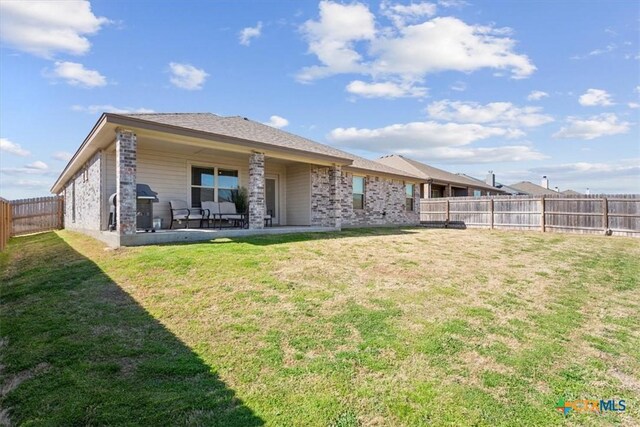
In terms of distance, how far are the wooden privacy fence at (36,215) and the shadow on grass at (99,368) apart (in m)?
15.9

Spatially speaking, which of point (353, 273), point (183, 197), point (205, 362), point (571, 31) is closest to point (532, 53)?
point (571, 31)

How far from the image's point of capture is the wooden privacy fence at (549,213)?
45.0 ft

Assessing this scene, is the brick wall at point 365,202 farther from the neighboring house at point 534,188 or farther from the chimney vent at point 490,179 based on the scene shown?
the neighboring house at point 534,188

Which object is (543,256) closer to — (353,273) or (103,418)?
(353,273)

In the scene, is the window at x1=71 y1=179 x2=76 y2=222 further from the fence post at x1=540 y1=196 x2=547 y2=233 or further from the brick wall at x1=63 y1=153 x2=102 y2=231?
the fence post at x1=540 y1=196 x2=547 y2=233

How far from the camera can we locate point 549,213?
15.5 m

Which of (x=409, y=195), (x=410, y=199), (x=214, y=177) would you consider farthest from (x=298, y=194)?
(x=410, y=199)

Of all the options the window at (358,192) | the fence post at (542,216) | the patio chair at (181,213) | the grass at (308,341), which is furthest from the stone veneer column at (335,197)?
the fence post at (542,216)

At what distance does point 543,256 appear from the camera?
9406 mm

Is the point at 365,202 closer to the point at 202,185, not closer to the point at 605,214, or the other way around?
the point at 202,185

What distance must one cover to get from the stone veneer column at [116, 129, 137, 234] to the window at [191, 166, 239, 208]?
145 inches

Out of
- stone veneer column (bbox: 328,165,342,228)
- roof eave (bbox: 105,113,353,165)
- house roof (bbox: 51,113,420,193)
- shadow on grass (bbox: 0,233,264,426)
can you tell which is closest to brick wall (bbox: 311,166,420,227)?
stone veneer column (bbox: 328,165,342,228)

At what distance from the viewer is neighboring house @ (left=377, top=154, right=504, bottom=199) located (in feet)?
76.2

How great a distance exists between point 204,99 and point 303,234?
9.70 meters
